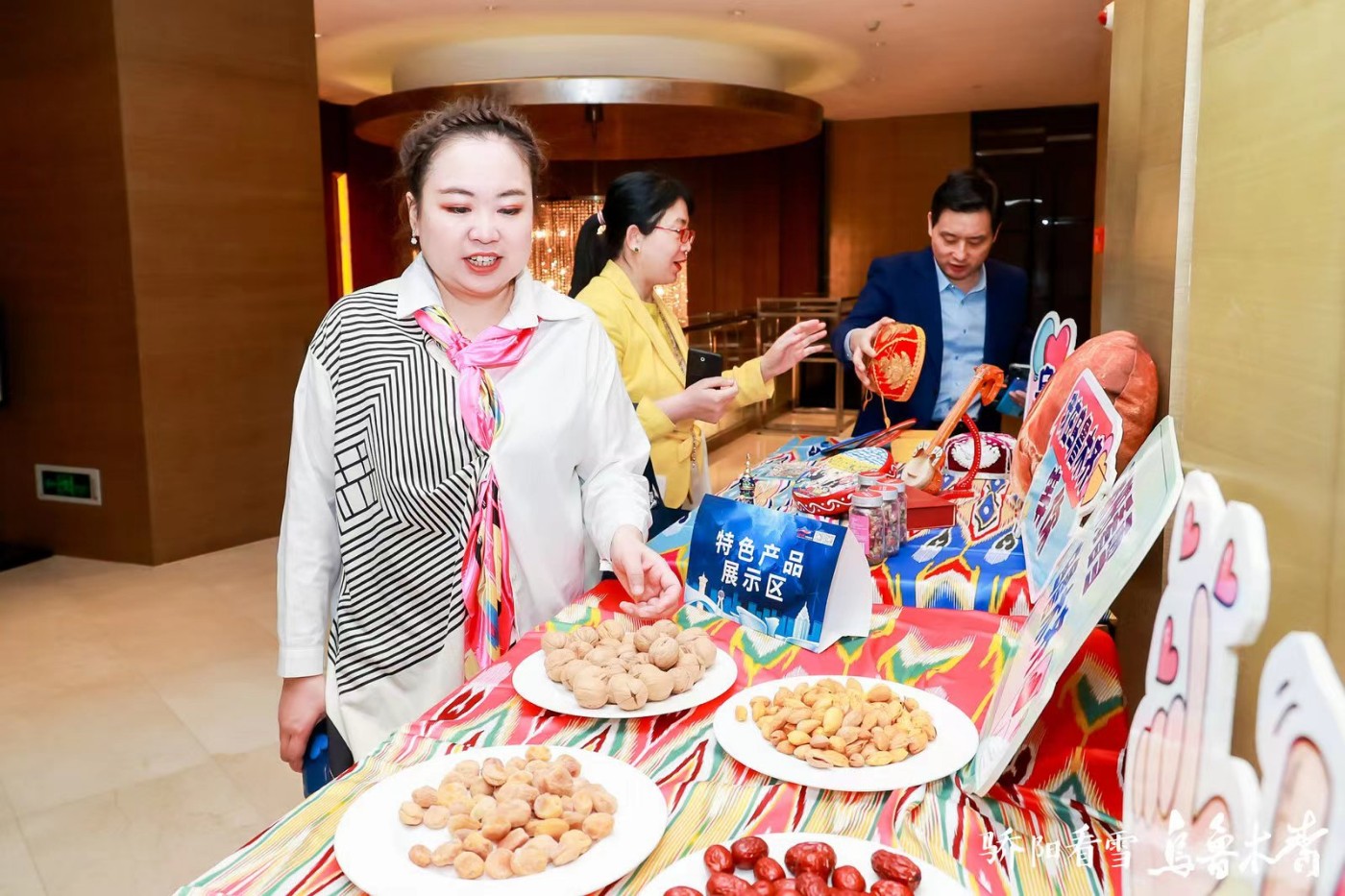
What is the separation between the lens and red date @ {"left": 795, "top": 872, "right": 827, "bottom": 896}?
35.8 inches

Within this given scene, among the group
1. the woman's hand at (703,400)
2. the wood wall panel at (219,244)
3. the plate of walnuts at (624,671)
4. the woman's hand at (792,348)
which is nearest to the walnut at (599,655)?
the plate of walnuts at (624,671)

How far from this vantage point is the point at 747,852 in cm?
97

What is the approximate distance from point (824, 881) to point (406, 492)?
0.98m

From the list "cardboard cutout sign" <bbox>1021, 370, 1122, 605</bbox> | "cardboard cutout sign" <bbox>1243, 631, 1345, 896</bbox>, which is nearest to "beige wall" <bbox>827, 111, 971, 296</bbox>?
"cardboard cutout sign" <bbox>1021, 370, 1122, 605</bbox>

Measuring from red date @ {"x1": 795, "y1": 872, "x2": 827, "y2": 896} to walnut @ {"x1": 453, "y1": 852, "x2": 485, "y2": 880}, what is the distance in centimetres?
28

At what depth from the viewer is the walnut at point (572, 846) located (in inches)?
39.0

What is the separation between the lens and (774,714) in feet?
4.18

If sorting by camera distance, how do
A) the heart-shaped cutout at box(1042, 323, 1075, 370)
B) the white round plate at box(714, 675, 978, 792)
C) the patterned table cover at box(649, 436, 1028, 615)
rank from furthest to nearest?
the heart-shaped cutout at box(1042, 323, 1075, 370)
the patterned table cover at box(649, 436, 1028, 615)
the white round plate at box(714, 675, 978, 792)

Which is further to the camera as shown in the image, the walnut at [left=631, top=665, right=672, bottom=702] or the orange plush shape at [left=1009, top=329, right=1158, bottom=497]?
the orange plush shape at [left=1009, top=329, right=1158, bottom=497]

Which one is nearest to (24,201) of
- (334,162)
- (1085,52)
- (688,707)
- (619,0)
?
(619,0)

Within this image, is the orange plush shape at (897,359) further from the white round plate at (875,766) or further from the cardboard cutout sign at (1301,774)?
the cardboard cutout sign at (1301,774)

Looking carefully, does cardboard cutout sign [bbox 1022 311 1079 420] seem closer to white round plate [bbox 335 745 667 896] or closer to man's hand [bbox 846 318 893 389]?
man's hand [bbox 846 318 893 389]

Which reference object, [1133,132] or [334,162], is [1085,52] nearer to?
[334,162]

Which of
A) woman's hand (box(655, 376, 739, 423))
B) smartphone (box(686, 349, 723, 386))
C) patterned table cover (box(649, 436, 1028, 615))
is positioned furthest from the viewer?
smartphone (box(686, 349, 723, 386))
